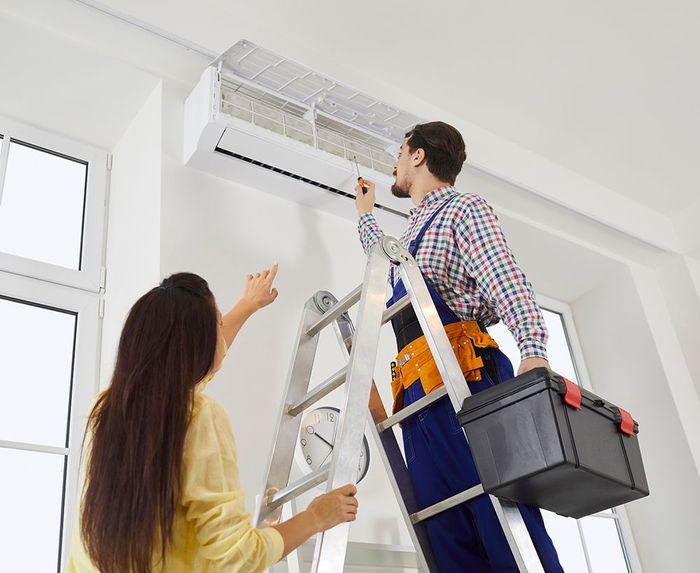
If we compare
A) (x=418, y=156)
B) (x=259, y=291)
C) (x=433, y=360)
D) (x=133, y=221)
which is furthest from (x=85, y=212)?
(x=433, y=360)

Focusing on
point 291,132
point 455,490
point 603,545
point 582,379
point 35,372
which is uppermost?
point 291,132

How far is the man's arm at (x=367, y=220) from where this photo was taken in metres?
2.26

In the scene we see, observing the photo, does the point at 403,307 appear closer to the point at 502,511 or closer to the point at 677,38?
the point at 502,511

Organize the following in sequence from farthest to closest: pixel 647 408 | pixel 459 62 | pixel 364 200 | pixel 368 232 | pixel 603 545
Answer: pixel 647 408, pixel 603 545, pixel 459 62, pixel 364 200, pixel 368 232

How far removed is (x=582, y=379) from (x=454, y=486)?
245cm

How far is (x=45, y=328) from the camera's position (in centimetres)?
231

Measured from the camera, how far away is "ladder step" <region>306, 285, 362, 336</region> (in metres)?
1.78

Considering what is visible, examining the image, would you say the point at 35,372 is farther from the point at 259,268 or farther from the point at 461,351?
the point at 461,351

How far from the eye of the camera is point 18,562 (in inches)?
76.6

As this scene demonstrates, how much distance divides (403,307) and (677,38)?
208cm

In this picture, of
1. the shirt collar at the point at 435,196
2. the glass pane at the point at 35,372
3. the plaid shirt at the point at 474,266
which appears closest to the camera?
the plaid shirt at the point at 474,266

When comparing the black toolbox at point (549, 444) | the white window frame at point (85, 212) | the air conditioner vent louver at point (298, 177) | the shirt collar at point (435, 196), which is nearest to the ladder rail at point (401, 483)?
the black toolbox at point (549, 444)

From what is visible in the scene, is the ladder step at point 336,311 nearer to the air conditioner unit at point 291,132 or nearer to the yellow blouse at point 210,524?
the yellow blouse at point 210,524

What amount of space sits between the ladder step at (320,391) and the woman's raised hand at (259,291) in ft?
1.17
